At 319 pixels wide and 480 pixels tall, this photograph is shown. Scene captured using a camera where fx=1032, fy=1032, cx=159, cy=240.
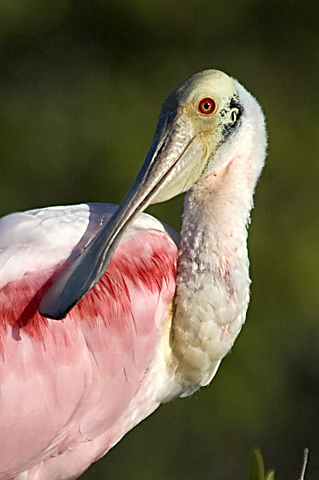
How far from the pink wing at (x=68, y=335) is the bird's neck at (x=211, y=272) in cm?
6

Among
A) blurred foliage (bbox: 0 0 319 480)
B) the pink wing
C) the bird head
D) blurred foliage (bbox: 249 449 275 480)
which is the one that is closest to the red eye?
the bird head

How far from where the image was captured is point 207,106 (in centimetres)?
271

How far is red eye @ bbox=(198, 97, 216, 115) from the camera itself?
269 cm

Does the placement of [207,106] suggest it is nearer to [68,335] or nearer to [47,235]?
[47,235]

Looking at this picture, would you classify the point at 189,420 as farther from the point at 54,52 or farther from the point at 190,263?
the point at 190,263

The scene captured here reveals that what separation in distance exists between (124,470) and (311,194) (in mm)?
2415

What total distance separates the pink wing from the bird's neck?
60mm

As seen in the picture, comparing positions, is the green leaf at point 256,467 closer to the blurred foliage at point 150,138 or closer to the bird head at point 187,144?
the bird head at point 187,144

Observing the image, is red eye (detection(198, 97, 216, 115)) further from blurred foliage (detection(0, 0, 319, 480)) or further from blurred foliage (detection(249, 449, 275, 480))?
blurred foliage (detection(0, 0, 319, 480))

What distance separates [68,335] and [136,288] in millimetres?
213

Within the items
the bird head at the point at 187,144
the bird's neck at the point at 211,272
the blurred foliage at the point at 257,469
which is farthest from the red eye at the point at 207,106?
the blurred foliage at the point at 257,469

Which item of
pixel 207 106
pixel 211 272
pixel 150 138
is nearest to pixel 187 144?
pixel 207 106

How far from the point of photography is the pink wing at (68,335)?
256 cm

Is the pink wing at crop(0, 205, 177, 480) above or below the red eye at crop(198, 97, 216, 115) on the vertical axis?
below
